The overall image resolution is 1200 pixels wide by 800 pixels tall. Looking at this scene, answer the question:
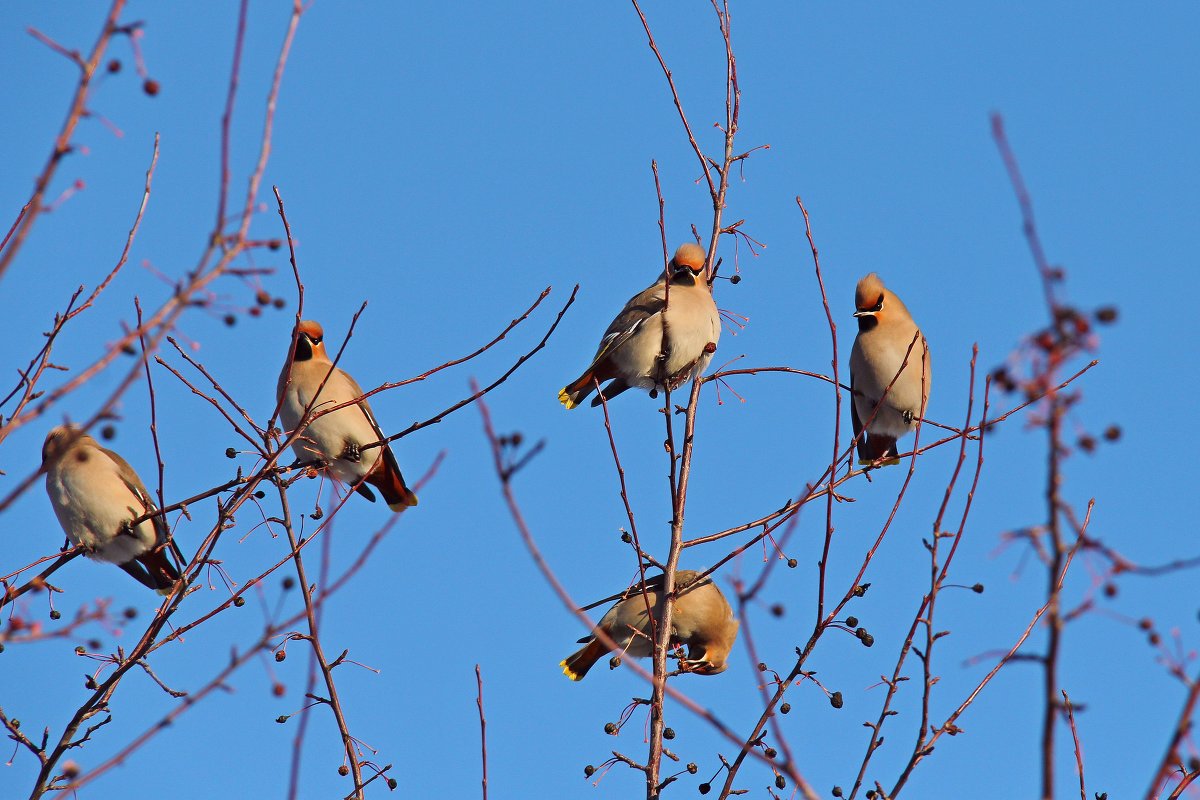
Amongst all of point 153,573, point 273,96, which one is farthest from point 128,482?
point 273,96

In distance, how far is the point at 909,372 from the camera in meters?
5.98

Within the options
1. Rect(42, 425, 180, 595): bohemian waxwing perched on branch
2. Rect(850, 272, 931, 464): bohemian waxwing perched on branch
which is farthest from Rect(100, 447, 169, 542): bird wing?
Rect(850, 272, 931, 464): bohemian waxwing perched on branch

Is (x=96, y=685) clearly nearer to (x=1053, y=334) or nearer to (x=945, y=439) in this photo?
(x=945, y=439)

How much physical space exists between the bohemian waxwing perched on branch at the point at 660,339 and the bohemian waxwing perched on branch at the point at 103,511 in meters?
1.76

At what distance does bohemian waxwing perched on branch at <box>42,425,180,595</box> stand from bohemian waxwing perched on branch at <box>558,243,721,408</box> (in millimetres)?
1756

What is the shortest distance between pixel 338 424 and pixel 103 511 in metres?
1.04

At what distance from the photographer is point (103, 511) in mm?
5402

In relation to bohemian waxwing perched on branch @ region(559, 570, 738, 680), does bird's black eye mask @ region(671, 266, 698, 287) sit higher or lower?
higher

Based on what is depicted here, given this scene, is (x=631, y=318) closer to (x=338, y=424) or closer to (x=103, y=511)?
(x=338, y=424)

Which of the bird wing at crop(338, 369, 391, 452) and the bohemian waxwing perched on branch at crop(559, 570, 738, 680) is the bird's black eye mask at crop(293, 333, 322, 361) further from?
the bohemian waxwing perched on branch at crop(559, 570, 738, 680)

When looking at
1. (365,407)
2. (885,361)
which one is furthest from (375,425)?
(885,361)

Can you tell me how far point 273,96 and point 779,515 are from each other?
7.22 ft

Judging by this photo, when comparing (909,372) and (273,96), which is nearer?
(273,96)

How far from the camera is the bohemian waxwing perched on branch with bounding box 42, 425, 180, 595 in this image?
17.7 feet
